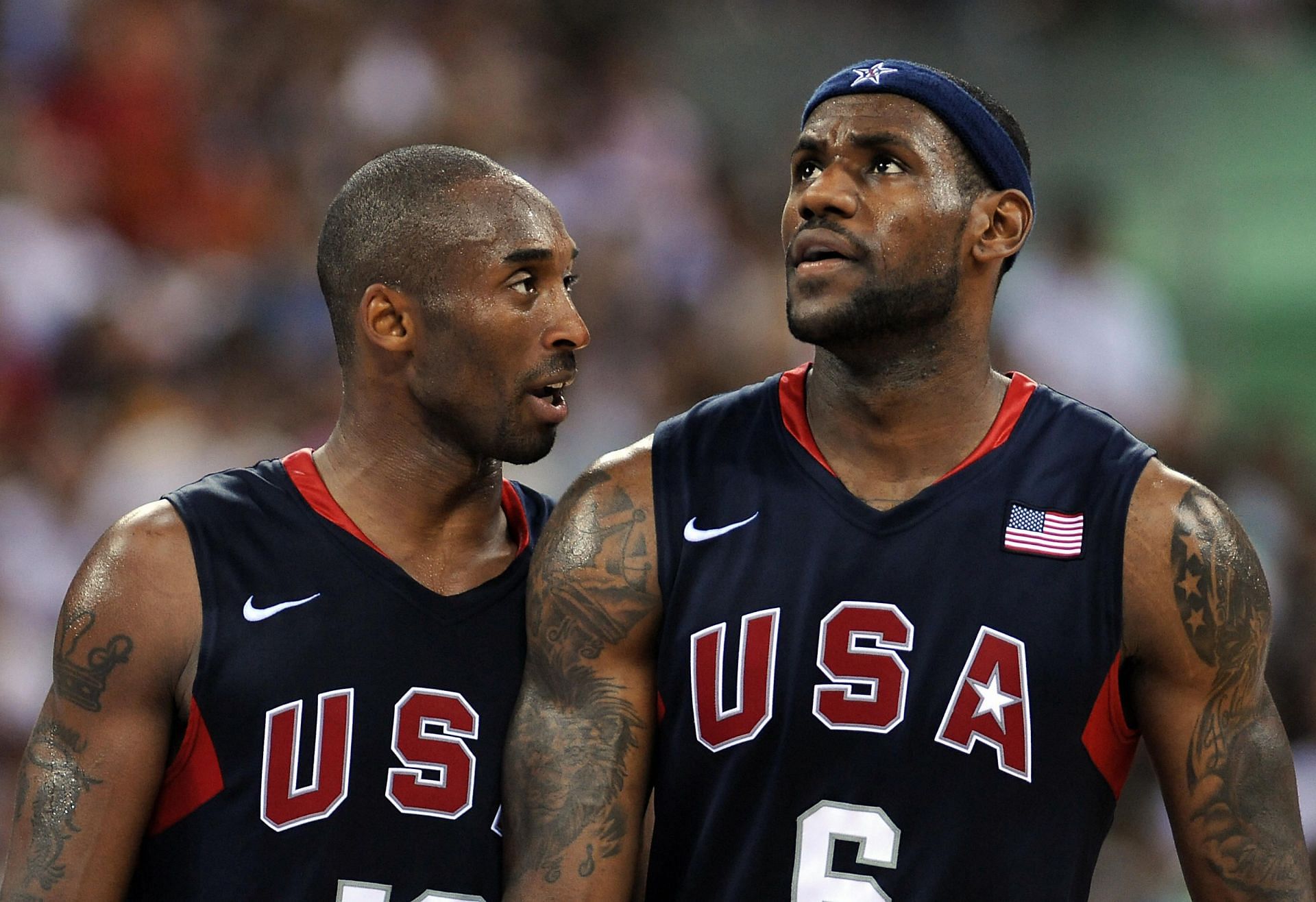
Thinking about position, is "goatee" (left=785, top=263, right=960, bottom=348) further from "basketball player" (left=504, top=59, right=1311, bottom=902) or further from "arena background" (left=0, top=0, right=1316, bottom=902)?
"arena background" (left=0, top=0, right=1316, bottom=902)

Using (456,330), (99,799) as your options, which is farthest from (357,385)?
(99,799)

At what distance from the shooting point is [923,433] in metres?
3.44

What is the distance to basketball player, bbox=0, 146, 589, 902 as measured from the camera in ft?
10.6

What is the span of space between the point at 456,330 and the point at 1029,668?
4.24 feet

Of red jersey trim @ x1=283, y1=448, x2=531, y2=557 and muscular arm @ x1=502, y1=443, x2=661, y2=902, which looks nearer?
muscular arm @ x1=502, y1=443, x2=661, y2=902

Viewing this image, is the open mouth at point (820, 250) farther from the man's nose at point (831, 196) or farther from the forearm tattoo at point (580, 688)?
the forearm tattoo at point (580, 688)

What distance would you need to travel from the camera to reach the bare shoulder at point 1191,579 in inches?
125

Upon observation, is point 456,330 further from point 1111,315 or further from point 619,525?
point 1111,315

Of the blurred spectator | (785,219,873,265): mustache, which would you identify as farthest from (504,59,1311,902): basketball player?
the blurred spectator

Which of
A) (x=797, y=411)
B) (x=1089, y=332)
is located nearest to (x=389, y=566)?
(x=797, y=411)

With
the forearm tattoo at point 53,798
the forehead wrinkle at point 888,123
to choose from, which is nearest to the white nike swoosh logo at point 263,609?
the forearm tattoo at point 53,798

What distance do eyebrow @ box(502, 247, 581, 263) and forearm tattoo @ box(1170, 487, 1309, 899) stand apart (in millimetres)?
1323

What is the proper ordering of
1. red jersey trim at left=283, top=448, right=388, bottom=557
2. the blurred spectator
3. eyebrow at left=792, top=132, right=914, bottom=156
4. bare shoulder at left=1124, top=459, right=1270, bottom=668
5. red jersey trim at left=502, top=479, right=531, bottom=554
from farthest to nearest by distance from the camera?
the blurred spectator → red jersey trim at left=502, top=479, right=531, bottom=554 → red jersey trim at left=283, top=448, right=388, bottom=557 → eyebrow at left=792, top=132, right=914, bottom=156 → bare shoulder at left=1124, top=459, right=1270, bottom=668

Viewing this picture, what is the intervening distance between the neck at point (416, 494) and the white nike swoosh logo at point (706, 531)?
0.44 metres
